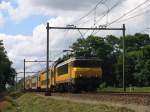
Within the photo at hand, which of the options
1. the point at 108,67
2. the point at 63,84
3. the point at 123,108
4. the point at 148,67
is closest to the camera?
the point at 123,108

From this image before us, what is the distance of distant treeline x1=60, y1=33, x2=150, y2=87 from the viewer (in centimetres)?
11394

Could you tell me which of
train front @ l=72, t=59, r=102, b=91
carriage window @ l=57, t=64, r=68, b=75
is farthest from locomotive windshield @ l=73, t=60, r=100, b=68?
carriage window @ l=57, t=64, r=68, b=75

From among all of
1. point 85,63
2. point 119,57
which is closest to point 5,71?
point 119,57

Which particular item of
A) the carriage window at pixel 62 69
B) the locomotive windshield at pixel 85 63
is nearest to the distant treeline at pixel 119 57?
the carriage window at pixel 62 69

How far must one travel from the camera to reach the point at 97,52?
417ft

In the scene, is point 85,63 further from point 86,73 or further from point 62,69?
point 62,69

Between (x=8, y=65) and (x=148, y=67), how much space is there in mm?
45621

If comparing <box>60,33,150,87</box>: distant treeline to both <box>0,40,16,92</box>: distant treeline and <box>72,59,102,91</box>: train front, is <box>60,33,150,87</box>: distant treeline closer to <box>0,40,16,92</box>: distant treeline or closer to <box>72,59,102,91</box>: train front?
<box>0,40,16,92</box>: distant treeline

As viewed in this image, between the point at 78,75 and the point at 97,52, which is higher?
the point at 97,52

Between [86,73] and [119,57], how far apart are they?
7567 centimetres

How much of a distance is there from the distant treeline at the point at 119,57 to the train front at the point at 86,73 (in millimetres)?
49976

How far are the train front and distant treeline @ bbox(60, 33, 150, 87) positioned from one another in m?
50.0

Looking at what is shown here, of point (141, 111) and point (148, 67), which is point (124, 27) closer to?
point (141, 111)

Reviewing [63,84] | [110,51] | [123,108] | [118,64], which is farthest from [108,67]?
[123,108]
